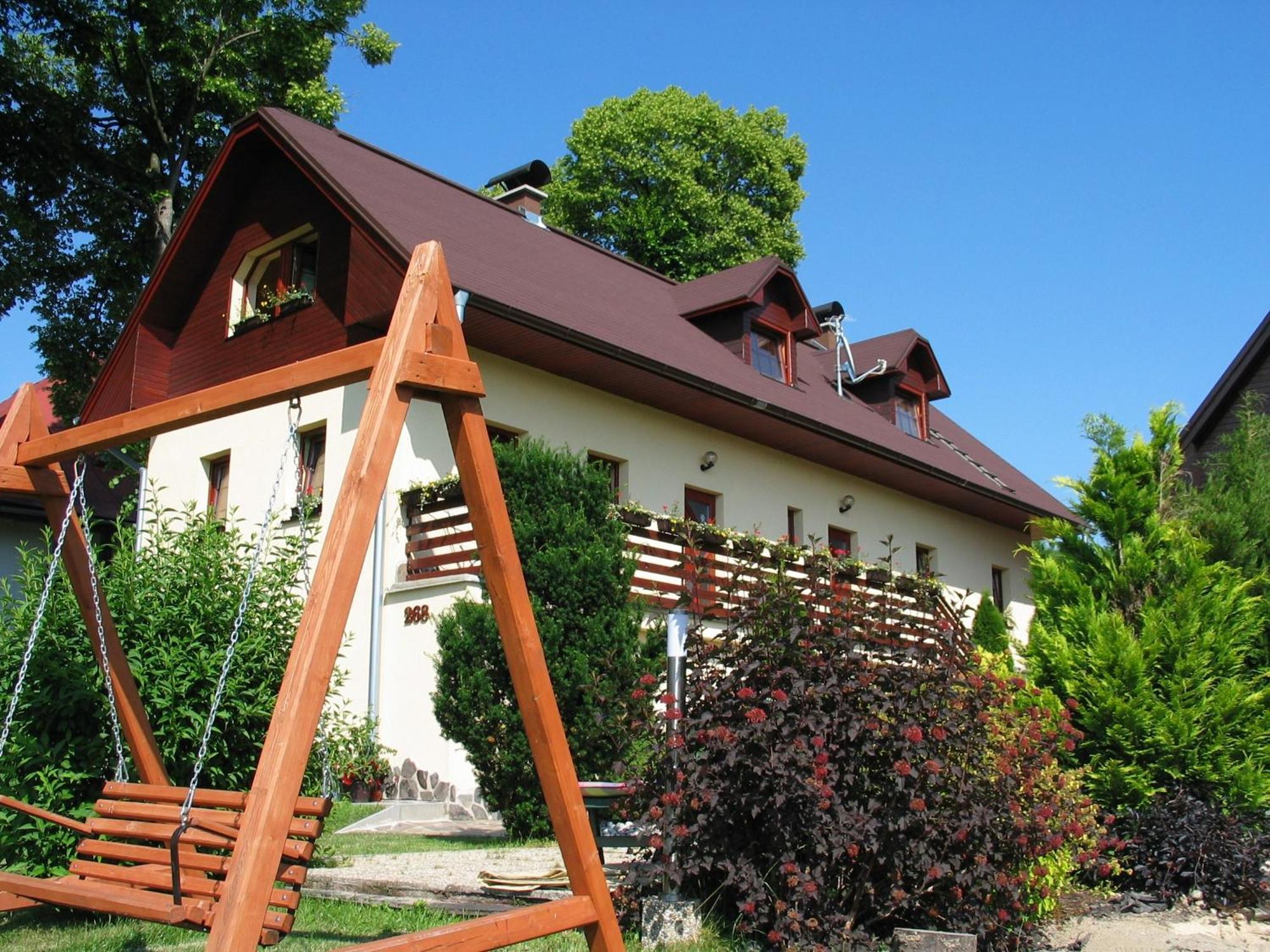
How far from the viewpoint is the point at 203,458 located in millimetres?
17969

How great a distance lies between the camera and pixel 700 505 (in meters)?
18.0

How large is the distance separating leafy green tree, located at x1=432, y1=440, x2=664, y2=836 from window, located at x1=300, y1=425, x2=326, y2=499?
5379 millimetres

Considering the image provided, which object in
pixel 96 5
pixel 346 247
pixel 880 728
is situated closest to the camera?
pixel 880 728

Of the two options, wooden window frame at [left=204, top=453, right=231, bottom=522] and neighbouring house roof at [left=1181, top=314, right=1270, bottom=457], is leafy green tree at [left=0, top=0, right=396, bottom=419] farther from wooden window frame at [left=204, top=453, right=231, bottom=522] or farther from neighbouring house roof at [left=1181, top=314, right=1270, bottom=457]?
neighbouring house roof at [left=1181, top=314, right=1270, bottom=457]

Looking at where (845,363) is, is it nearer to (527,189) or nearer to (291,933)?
(527,189)

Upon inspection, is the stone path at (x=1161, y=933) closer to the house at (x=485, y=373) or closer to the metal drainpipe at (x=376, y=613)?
the house at (x=485, y=373)

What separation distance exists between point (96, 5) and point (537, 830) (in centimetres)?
1943

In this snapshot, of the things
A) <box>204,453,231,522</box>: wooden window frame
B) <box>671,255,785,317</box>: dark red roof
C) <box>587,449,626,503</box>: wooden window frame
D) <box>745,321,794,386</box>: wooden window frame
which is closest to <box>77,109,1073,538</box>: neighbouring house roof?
<box>671,255,785,317</box>: dark red roof

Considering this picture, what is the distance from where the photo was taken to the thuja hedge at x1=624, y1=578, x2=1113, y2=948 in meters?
5.38

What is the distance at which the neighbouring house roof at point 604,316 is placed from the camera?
14742mm

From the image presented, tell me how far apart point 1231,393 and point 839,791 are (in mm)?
21605

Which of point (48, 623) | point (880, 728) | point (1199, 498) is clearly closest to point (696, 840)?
point (880, 728)

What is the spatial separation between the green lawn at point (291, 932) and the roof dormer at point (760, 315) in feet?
46.4

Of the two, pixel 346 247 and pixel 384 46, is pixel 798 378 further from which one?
pixel 384 46
